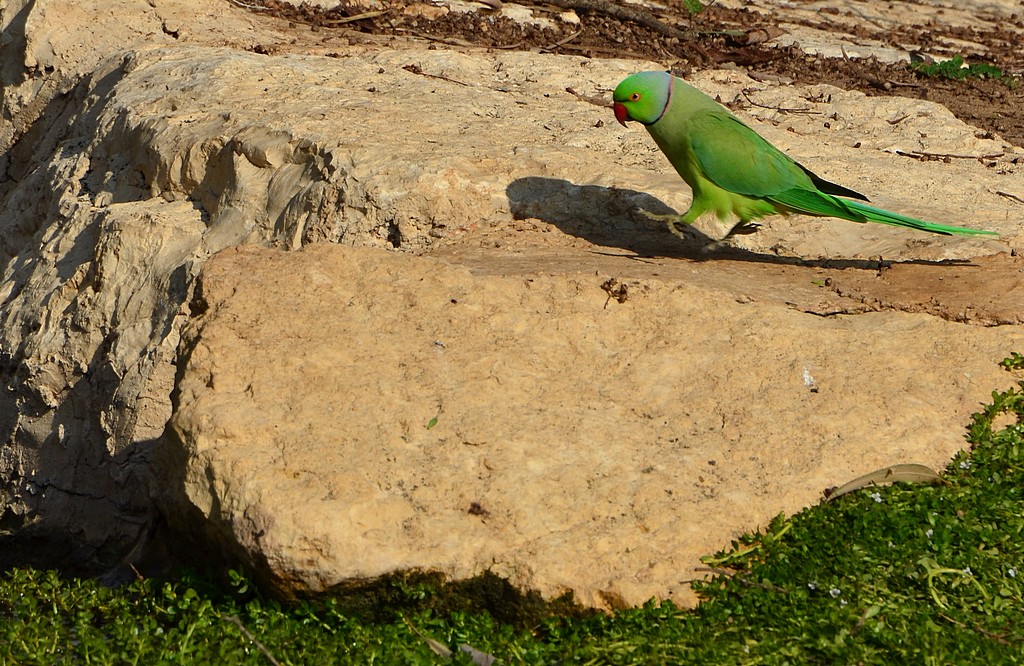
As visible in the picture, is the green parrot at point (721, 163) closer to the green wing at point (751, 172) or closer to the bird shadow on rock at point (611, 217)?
the green wing at point (751, 172)

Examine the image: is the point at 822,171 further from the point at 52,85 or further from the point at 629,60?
the point at 52,85

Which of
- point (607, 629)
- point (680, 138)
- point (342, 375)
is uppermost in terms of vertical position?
point (680, 138)

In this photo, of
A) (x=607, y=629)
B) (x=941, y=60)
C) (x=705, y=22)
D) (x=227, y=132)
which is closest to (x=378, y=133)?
(x=227, y=132)

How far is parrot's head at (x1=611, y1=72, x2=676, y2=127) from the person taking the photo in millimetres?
5246

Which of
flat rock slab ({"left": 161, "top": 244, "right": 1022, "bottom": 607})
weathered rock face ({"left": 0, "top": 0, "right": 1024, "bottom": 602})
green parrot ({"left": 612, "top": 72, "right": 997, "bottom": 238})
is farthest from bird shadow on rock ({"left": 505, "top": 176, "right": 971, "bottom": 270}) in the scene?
flat rock slab ({"left": 161, "top": 244, "right": 1022, "bottom": 607})

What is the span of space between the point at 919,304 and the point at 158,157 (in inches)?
160

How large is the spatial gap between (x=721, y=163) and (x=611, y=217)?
0.73m

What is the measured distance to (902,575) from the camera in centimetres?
333

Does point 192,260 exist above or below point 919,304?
below

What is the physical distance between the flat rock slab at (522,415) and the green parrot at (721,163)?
89cm

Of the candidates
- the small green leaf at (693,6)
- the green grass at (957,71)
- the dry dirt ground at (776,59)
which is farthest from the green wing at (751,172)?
the small green leaf at (693,6)

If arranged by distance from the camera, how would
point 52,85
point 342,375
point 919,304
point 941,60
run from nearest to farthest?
point 342,375
point 919,304
point 52,85
point 941,60

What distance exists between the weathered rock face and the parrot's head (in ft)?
1.79

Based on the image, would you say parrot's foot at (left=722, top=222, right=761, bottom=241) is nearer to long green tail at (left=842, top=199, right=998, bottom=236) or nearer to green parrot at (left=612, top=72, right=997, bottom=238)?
green parrot at (left=612, top=72, right=997, bottom=238)
